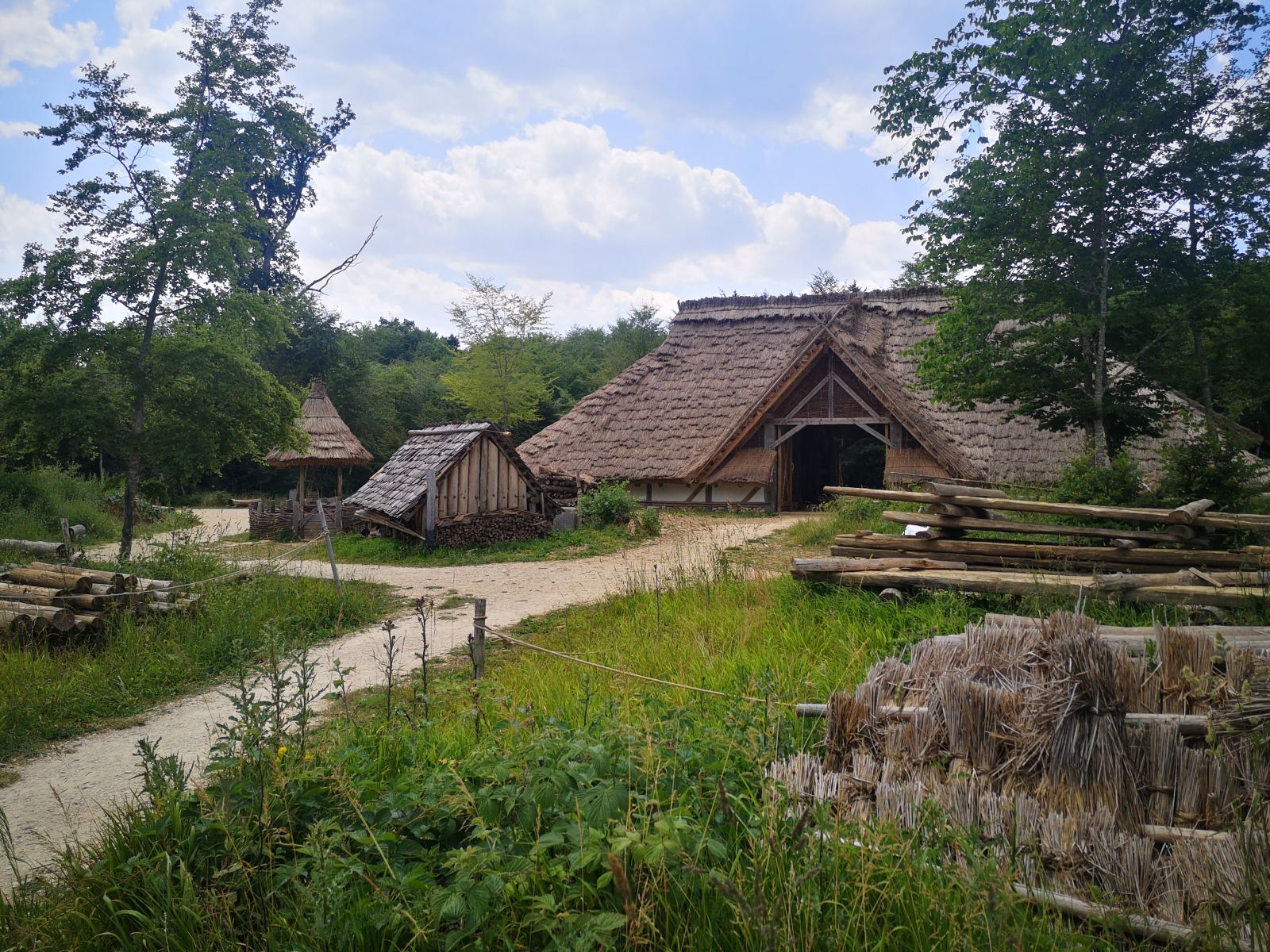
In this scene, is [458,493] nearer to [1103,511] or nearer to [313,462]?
[313,462]

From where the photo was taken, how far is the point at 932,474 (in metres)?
16.0

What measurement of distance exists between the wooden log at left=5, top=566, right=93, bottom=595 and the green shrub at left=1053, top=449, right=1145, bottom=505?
32.1 ft

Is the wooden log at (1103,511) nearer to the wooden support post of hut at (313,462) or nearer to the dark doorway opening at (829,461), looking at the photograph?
the dark doorway opening at (829,461)

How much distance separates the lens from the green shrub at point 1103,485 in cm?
805

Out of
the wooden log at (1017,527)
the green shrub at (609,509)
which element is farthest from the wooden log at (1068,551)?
the green shrub at (609,509)

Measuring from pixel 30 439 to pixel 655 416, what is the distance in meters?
12.8

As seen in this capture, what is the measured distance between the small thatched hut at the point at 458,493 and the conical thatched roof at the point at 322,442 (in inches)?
180

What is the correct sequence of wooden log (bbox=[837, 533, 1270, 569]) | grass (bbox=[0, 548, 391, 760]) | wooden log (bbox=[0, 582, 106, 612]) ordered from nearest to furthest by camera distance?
grass (bbox=[0, 548, 391, 760]) < wooden log (bbox=[837, 533, 1270, 569]) < wooden log (bbox=[0, 582, 106, 612])

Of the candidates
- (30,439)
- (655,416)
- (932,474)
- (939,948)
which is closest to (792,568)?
(939,948)

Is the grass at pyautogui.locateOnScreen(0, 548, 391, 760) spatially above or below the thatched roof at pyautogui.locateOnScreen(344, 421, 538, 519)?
below

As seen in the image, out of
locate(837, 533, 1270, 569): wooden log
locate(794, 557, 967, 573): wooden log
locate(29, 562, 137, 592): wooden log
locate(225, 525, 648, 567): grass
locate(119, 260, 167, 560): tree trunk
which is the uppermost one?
locate(119, 260, 167, 560): tree trunk

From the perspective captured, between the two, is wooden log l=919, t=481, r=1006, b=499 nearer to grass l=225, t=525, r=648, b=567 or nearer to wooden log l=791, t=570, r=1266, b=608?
wooden log l=791, t=570, r=1266, b=608

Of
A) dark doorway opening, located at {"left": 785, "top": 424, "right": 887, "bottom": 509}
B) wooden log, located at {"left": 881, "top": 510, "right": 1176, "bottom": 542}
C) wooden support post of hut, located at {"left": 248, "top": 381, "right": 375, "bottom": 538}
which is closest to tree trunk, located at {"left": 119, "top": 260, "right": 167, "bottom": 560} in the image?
wooden support post of hut, located at {"left": 248, "top": 381, "right": 375, "bottom": 538}

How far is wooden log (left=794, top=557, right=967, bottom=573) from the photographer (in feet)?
21.4
